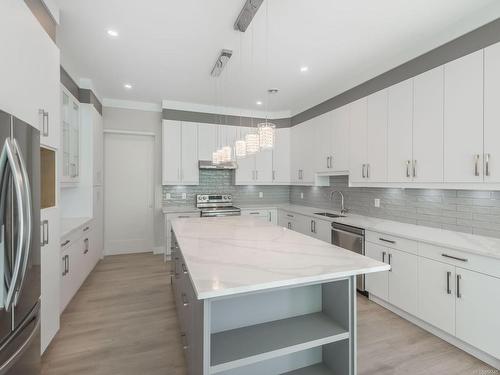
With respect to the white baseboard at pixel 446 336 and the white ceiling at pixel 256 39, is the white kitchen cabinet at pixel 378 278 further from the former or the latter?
the white ceiling at pixel 256 39

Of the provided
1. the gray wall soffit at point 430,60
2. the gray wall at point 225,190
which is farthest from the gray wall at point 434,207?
the gray wall at point 225,190

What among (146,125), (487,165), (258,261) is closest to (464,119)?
(487,165)

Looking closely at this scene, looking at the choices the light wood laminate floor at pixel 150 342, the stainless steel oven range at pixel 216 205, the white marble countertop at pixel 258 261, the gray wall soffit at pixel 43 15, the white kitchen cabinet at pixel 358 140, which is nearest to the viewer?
the white marble countertop at pixel 258 261

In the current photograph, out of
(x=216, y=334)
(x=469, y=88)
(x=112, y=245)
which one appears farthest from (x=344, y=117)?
(x=112, y=245)

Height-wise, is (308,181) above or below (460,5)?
below

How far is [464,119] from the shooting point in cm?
230

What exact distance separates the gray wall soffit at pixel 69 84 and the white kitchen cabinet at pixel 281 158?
3.46 m

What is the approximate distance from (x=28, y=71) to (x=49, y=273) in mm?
1548

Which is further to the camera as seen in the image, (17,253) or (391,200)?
(391,200)

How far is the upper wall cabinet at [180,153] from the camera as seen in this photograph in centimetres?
463

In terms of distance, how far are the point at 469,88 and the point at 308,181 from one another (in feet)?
8.82

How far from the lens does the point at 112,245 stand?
15.9 ft

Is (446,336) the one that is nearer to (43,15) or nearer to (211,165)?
(211,165)

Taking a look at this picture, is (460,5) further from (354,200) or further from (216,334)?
(216,334)
